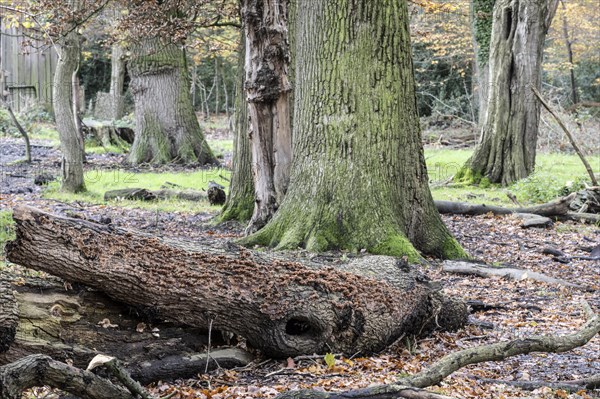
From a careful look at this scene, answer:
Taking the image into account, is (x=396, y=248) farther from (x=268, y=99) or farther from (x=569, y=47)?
(x=569, y=47)

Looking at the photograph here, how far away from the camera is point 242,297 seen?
205 inches

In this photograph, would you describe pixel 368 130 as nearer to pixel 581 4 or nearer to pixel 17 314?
pixel 17 314

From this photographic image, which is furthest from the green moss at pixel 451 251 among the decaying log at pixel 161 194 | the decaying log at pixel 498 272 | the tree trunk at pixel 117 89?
the tree trunk at pixel 117 89

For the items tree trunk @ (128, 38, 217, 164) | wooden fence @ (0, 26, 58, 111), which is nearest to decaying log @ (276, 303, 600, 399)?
tree trunk @ (128, 38, 217, 164)

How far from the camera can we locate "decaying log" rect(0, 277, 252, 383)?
15.1ft

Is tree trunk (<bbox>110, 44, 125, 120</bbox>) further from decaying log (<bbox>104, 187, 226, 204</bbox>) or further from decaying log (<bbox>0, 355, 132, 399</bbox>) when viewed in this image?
decaying log (<bbox>0, 355, 132, 399</bbox>)

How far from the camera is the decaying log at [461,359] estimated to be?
12.2 feet

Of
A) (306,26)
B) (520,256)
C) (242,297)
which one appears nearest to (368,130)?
(306,26)

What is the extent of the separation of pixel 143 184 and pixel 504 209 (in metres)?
7.70

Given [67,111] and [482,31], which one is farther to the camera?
[482,31]

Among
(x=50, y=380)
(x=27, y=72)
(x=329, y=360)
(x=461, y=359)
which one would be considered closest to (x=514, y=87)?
(x=329, y=360)

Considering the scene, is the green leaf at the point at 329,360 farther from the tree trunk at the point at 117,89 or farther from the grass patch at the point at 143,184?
the tree trunk at the point at 117,89

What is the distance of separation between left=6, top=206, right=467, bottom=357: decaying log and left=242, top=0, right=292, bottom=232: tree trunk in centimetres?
395

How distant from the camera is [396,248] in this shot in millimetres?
7902
